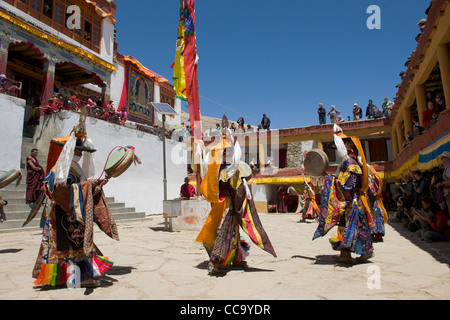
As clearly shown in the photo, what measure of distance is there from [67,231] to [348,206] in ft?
11.9

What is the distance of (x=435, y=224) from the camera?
6.16m

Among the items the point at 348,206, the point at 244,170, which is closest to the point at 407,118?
the point at 348,206

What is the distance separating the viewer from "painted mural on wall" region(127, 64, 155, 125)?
1944cm

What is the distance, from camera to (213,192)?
13.2 feet

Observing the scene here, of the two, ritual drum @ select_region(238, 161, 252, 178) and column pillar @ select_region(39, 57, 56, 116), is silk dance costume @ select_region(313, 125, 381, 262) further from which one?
column pillar @ select_region(39, 57, 56, 116)

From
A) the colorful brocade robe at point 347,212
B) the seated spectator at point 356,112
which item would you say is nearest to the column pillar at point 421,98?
the colorful brocade robe at point 347,212

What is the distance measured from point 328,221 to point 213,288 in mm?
1993

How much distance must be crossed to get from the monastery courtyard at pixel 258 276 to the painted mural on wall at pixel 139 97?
14.8 m

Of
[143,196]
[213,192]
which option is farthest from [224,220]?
[143,196]

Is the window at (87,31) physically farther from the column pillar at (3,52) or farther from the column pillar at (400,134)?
the column pillar at (400,134)

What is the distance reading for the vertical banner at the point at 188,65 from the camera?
917 centimetres

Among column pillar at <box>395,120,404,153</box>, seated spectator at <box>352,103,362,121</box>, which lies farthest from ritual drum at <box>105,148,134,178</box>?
seated spectator at <box>352,103,362,121</box>
